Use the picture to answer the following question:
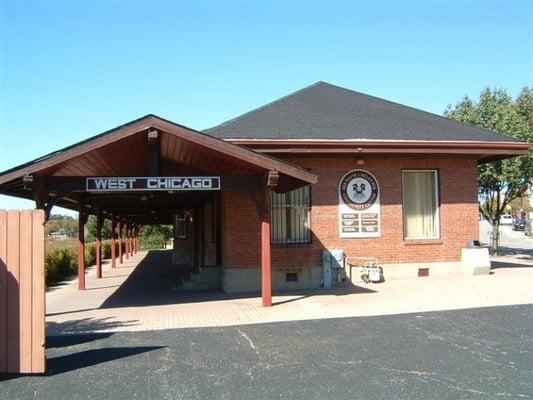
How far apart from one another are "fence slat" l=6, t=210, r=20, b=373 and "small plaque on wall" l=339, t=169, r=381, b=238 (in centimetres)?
937

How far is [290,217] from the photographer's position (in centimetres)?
1455

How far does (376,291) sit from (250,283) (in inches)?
117

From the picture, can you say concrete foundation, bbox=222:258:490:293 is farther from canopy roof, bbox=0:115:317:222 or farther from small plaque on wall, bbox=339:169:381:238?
canopy roof, bbox=0:115:317:222

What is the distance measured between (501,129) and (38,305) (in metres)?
21.6

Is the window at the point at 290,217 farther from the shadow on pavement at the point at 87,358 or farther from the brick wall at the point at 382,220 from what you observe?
the shadow on pavement at the point at 87,358

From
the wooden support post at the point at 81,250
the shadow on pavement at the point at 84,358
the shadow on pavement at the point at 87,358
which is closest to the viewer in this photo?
the shadow on pavement at the point at 84,358

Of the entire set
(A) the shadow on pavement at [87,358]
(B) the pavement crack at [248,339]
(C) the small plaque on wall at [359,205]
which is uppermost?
(C) the small plaque on wall at [359,205]

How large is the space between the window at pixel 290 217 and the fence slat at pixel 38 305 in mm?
8380

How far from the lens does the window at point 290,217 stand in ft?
47.6

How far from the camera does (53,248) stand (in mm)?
21672

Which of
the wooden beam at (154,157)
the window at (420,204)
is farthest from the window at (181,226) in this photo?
the wooden beam at (154,157)

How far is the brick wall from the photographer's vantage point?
14.0m

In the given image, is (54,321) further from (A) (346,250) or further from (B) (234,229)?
(A) (346,250)

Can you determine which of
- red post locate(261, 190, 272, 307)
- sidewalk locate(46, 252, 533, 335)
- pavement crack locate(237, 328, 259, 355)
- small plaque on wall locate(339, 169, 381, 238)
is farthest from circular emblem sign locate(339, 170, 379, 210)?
pavement crack locate(237, 328, 259, 355)
